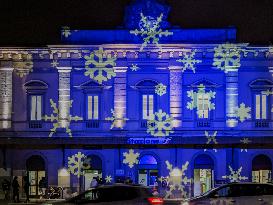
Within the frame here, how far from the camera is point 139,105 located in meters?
40.8

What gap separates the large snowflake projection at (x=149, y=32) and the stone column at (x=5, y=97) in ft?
27.2

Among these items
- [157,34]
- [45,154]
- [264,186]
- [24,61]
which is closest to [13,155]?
[45,154]

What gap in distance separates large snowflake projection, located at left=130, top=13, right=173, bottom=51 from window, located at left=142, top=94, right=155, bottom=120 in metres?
3.04

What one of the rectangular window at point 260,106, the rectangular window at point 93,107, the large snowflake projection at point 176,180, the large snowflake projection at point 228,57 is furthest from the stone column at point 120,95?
the rectangular window at point 260,106

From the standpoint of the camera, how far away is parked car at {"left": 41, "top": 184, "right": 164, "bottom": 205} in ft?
77.7

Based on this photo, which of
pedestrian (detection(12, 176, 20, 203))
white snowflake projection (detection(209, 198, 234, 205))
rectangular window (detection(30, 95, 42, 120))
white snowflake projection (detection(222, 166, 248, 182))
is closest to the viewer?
white snowflake projection (detection(209, 198, 234, 205))

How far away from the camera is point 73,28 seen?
41844 millimetres

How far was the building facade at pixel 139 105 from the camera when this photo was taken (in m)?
40.6

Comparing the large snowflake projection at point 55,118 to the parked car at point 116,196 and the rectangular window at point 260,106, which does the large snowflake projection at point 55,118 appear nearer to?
the rectangular window at point 260,106

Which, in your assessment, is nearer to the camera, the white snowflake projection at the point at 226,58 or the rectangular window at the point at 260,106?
the white snowflake projection at the point at 226,58

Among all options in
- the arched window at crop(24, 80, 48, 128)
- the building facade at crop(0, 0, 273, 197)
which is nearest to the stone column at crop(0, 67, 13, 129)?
the building facade at crop(0, 0, 273, 197)

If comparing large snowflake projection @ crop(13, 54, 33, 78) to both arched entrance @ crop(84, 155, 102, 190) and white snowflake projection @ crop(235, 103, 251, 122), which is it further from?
white snowflake projection @ crop(235, 103, 251, 122)

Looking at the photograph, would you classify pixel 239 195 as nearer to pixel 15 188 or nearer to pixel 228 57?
pixel 228 57

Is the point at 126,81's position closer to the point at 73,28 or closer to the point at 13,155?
the point at 73,28
